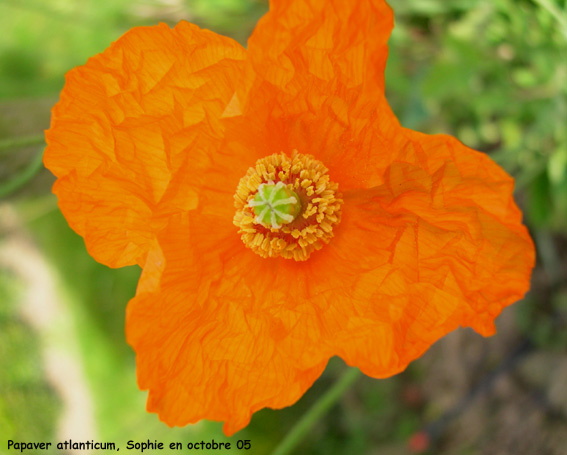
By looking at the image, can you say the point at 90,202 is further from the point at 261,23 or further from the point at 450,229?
the point at 450,229

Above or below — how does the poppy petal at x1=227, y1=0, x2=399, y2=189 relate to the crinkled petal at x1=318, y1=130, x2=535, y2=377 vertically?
above

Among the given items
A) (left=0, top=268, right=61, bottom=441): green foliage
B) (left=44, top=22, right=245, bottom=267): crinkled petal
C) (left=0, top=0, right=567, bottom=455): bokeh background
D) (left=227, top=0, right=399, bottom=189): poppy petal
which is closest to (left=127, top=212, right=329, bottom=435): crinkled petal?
(left=44, top=22, right=245, bottom=267): crinkled petal

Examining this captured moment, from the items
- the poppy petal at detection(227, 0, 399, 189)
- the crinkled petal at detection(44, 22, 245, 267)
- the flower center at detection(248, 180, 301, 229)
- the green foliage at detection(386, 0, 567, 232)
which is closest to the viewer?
the poppy petal at detection(227, 0, 399, 189)

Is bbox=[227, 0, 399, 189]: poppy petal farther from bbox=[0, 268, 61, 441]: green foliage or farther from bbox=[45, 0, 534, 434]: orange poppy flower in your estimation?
bbox=[0, 268, 61, 441]: green foliage

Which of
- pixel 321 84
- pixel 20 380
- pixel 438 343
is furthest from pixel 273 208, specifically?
pixel 20 380

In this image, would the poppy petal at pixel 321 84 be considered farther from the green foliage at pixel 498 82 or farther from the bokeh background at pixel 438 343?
the green foliage at pixel 498 82

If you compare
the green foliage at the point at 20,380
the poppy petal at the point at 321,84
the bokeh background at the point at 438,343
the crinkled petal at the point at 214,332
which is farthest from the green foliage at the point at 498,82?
the green foliage at the point at 20,380
